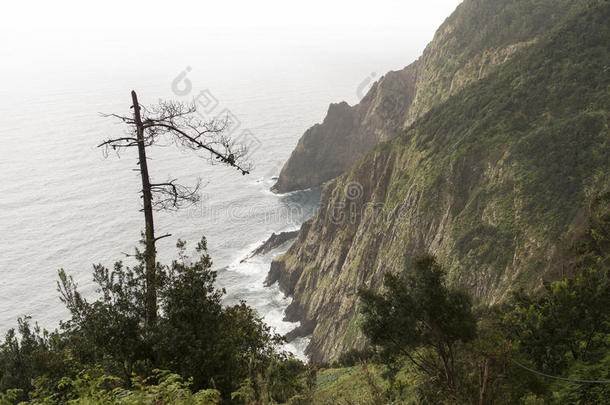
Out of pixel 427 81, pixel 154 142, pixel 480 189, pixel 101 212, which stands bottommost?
pixel 480 189

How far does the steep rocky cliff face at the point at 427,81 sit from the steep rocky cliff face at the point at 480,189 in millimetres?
16767

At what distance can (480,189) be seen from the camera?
40.0 m

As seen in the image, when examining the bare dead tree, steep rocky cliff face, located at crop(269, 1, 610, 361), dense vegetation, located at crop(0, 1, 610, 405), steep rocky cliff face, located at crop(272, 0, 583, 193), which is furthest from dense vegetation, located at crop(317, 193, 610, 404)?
steep rocky cliff face, located at crop(272, 0, 583, 193)

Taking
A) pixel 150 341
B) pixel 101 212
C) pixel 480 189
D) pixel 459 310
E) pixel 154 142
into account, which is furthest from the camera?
pixel 101 212

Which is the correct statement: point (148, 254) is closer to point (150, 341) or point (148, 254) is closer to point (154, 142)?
point (150, 341)

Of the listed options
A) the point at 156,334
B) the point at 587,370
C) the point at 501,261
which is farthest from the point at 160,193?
the point at 501,261

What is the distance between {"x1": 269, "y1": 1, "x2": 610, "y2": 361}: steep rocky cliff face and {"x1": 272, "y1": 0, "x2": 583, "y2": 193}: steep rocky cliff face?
16.8 metres

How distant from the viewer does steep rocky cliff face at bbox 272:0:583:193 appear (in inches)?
2724

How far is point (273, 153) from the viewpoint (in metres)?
126

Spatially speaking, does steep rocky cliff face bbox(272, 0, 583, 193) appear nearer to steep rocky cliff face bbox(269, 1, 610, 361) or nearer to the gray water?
the gray water

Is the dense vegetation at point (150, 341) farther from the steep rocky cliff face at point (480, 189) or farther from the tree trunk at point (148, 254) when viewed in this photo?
the steep rocky cliff face at point (480, 189)

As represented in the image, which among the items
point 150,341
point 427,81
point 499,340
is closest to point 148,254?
point 150,341

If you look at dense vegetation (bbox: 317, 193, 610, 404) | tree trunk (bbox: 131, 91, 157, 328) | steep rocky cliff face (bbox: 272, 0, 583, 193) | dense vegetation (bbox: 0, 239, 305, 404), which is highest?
steep rocky cliff face (bbox: 272, 0, 583, 193)

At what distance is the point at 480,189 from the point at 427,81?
58295 mm
